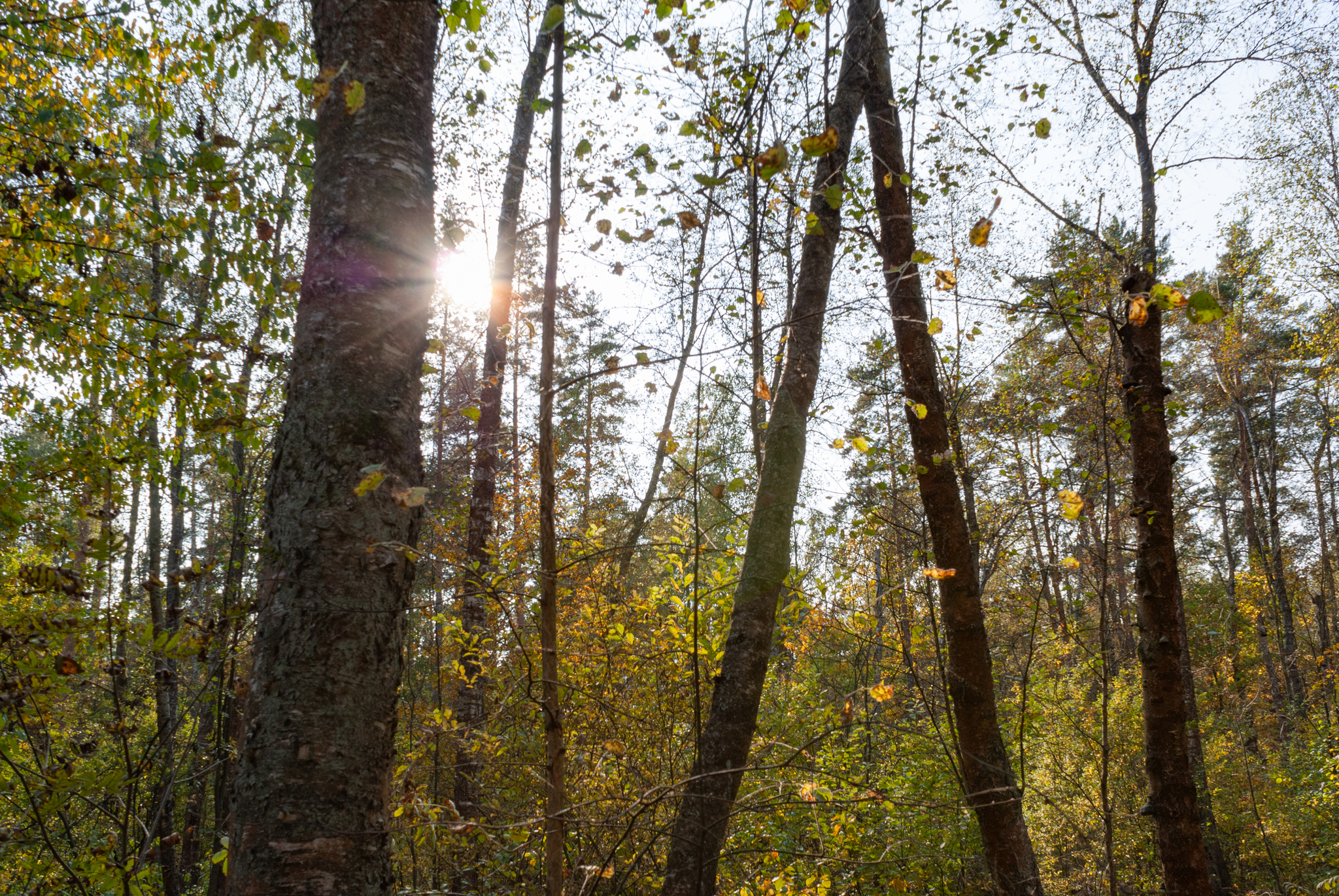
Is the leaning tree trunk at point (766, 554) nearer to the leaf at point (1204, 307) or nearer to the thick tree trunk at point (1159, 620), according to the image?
the leaf at point (1204, 307)

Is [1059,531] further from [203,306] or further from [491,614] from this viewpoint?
[203,306]

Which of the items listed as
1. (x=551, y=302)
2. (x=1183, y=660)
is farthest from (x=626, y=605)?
(x=1183, y=660)

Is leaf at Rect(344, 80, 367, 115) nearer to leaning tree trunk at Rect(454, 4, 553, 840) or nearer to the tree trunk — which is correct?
the tree trunk

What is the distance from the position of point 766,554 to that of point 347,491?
1.81 meters

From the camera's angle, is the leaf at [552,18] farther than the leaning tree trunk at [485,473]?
No

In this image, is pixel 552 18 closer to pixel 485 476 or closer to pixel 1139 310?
pixel 1139 310

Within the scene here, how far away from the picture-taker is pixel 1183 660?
9.21 meters

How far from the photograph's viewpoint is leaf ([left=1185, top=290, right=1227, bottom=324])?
1.40 m

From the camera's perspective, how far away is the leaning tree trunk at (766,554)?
7.67ft

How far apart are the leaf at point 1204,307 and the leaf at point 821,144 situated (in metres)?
0.93

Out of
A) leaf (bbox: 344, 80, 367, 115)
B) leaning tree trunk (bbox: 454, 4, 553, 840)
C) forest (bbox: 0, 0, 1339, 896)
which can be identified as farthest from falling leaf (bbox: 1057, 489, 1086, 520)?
leaning tree trunk (bbox: 454, 4, 553, 840)

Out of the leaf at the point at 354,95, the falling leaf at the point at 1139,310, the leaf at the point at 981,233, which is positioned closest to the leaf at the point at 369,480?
the leaf at the point at 354,95

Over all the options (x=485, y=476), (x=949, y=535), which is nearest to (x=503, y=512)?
(x=485, y=476)

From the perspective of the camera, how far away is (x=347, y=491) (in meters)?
1.38
